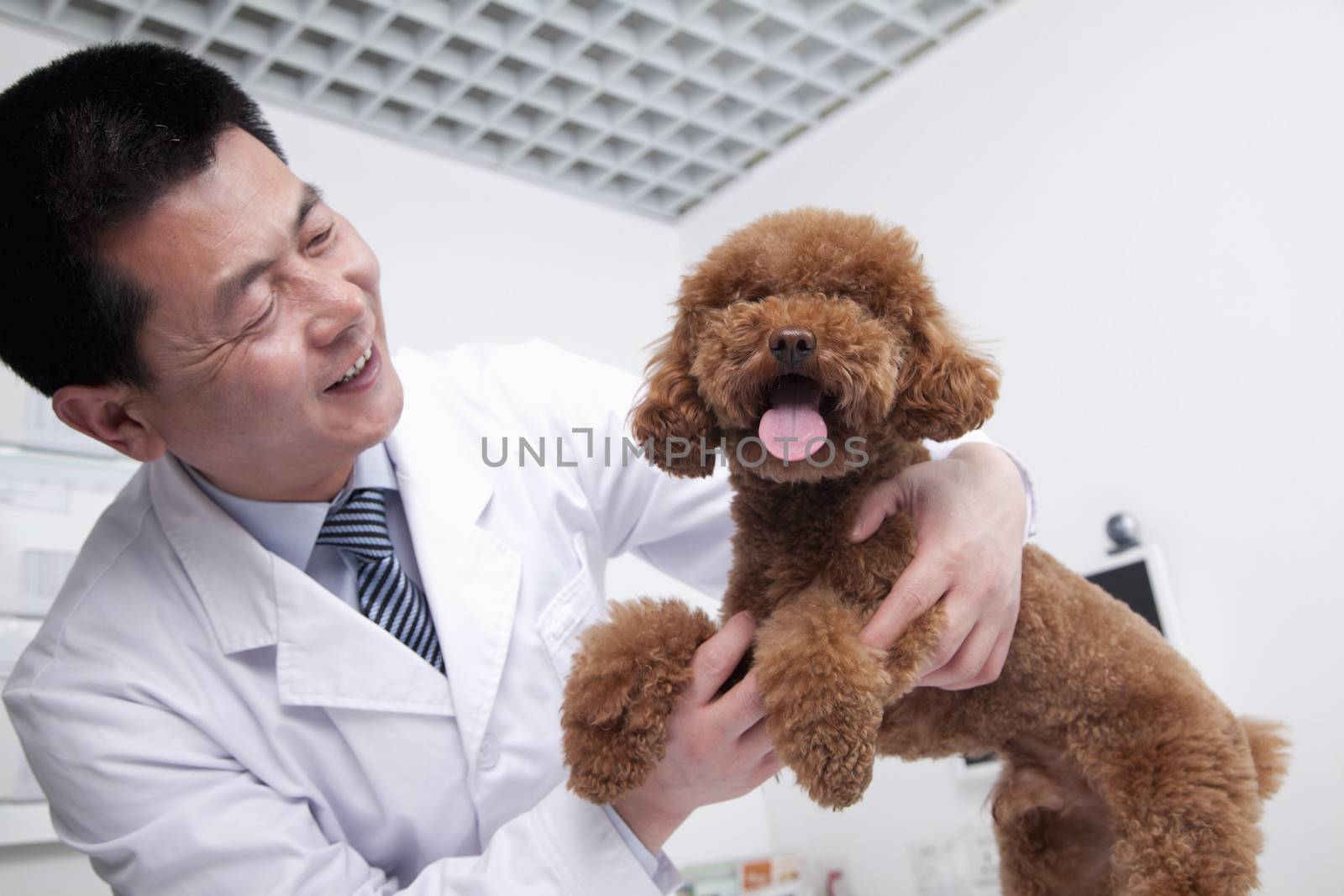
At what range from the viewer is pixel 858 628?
74 centimetres

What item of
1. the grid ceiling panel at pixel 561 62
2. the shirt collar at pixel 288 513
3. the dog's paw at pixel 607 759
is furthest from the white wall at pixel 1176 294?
the dog's paw at pixel 607 759

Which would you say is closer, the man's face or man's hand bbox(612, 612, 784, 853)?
man's hand bbox(612, 612, 784, 853)

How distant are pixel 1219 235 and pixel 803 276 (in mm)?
1631

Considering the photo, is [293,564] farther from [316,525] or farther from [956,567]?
[956,567]

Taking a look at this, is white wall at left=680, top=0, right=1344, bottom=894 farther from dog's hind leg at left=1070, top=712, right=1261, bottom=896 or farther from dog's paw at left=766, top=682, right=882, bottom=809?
dog's paw at left=766, top=682, right=882, bottom=809

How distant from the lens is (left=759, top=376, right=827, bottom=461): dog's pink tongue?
0.70 meters

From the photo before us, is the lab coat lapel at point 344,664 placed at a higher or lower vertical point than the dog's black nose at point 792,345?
lower

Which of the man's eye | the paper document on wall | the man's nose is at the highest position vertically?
the man's eye

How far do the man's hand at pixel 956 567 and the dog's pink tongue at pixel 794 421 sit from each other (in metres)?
0.11

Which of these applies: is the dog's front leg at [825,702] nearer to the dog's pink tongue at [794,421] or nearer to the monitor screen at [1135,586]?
the dog's pink tongue at [794,421]

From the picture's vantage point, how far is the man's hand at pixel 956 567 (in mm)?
756

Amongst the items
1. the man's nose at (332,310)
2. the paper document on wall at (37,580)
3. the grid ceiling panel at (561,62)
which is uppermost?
the grid ceiling panel at (561,62)

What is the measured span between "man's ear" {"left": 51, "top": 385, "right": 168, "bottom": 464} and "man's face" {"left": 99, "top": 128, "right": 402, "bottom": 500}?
0.7 inches

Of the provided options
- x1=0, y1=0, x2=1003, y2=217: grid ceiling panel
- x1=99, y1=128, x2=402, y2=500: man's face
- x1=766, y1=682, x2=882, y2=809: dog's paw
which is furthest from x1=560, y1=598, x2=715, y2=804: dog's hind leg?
x1=0, y1=0, x2=1003, y2=217: grid ceiling panel
